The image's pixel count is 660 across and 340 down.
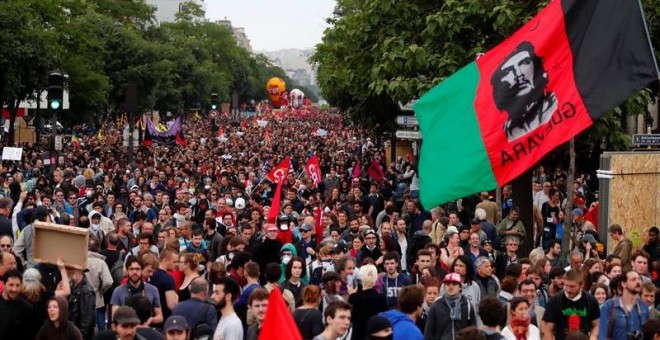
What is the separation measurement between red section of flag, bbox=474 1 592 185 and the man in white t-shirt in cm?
236

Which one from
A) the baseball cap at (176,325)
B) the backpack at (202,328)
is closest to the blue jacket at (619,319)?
the backpack at (202,328)

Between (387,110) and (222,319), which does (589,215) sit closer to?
(222,319)

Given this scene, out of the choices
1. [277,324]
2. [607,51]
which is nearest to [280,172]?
[607,51]

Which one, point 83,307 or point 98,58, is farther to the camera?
point 98,58

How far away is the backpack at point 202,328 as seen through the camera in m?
10.8

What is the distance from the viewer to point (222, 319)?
1101cm

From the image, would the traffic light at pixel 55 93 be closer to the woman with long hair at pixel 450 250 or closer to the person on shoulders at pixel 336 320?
the woman with long hair at pixel 450 250

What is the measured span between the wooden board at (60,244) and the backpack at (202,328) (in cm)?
153

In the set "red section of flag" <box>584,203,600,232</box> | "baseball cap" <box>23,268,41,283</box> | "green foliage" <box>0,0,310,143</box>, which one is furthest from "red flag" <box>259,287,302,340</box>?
"green foliage" <box>0,0,310,143</box>

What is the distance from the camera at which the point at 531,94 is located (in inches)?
434

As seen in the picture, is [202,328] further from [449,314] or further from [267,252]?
[267,252]

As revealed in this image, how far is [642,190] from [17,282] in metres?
12.9

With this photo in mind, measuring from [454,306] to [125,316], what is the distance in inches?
111

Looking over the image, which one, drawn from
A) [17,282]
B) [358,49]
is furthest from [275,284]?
[358,49]
